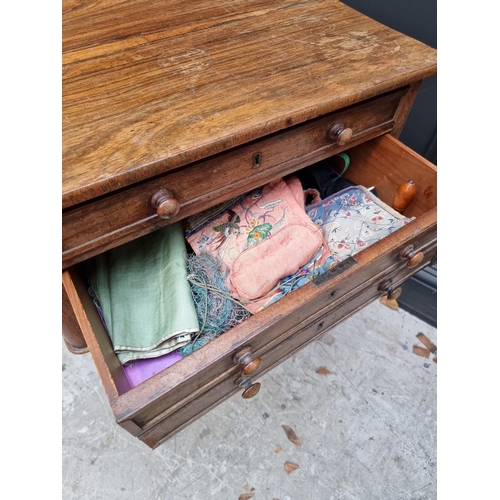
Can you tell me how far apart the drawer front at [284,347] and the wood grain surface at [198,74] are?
0.31 metres

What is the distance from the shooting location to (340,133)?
65 centimetres

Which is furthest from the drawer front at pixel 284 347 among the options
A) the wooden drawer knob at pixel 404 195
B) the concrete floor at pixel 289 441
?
the concrete floor at pixel 289 441

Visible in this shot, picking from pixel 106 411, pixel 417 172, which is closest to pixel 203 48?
pixel 417 172

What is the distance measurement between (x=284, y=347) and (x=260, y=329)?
0.16 metres

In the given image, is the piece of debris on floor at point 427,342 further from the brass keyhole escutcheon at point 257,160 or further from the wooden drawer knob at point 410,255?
the brass keyhole escutcheon at point 257,160

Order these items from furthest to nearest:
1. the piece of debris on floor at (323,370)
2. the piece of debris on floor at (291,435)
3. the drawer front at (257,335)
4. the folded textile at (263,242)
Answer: the piece of debris on floor at (323,370)
the piece of debris on floor at (291,435)
the folded textile at (263,242)
the drawer front at (257,335)

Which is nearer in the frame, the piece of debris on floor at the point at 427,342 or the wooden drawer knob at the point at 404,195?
the wooden drawer knob at the point at 404,195

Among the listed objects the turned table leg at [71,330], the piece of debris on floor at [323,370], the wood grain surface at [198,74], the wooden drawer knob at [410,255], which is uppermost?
the wood grain surface at [198,74]

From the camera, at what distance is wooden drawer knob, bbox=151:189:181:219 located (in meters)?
0.53

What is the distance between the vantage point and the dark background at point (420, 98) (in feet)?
2.93

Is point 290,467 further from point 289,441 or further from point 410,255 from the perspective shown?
point 410,255

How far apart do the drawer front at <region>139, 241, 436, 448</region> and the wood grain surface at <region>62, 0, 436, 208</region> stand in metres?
0.31

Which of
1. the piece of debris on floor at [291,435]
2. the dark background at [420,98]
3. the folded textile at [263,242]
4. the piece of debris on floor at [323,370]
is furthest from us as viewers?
the piece of debris on floor at [323,370]

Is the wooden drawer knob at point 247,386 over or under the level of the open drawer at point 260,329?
under
